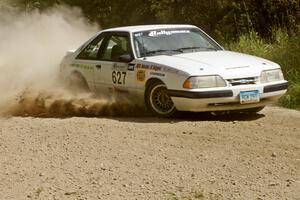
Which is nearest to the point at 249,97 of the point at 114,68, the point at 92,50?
the point at 114,68

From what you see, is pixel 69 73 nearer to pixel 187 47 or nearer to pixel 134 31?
pixel 134 31

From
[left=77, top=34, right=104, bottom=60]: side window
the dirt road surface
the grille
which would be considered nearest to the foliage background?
the grille

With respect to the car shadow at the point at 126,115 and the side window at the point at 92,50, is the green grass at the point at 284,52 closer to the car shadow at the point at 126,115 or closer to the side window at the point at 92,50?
the car shadow at the point at 126,115

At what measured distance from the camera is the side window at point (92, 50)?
10.3 metres

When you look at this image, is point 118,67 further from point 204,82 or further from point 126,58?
point 204,82

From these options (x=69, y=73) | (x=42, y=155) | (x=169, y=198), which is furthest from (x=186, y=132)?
(x=69, y=73)

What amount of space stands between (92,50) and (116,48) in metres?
0.68

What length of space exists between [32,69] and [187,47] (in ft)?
12.7

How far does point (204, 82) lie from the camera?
27.4ft

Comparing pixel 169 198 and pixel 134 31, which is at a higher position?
pixel 134 31

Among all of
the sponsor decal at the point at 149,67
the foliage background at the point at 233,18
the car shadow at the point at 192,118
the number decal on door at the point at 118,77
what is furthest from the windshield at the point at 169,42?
the foliage background at the point at 233,18

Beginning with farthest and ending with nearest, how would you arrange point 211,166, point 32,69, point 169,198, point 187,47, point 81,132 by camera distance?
1. point 32,69
2. point 187,47
3. point 81,132
4. point 211,166
5. point 169,198

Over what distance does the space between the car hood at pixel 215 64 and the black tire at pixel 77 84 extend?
1639 millimetres

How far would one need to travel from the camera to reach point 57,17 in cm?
1964
